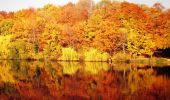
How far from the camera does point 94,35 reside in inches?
1779

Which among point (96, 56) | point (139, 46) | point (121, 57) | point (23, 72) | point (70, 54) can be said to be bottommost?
point (23, 72)

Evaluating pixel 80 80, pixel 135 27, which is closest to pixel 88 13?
pixel 135 27

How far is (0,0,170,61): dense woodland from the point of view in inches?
1654

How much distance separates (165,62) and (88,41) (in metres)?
10.6

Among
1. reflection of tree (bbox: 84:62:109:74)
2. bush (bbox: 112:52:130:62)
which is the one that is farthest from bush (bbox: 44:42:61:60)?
reflection of tree (bbox: 84:62:109:74)

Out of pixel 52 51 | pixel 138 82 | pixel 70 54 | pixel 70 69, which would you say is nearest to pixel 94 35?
pixel 70 54

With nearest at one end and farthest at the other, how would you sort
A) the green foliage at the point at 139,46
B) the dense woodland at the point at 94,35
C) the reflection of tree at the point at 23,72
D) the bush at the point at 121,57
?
the reflection of tree at the point at 23,72
the bush at the point at 121,57
the green foliage at the point at 139,46
the dense woodland at the point at 94,35

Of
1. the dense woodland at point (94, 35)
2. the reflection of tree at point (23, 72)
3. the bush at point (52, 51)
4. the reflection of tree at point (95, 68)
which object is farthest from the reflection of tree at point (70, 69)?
the bush at point (52, 51)

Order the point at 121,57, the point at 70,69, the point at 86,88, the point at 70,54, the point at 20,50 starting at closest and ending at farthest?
the point at 86,88, the point at 70,69, the point at 121,57, the point at 70,54, the point at 20,50

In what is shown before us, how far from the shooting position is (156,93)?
16156 mm

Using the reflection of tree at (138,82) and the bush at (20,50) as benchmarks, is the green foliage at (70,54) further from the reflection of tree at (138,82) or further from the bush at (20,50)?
the reflection of tree at (138,82)

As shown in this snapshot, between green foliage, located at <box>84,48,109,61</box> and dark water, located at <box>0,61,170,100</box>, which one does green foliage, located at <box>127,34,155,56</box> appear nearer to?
green foliage, located at <box>84,48,109,61</box>

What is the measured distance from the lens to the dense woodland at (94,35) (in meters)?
42.0

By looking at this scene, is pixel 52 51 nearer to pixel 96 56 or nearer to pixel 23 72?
pixel 96 56
